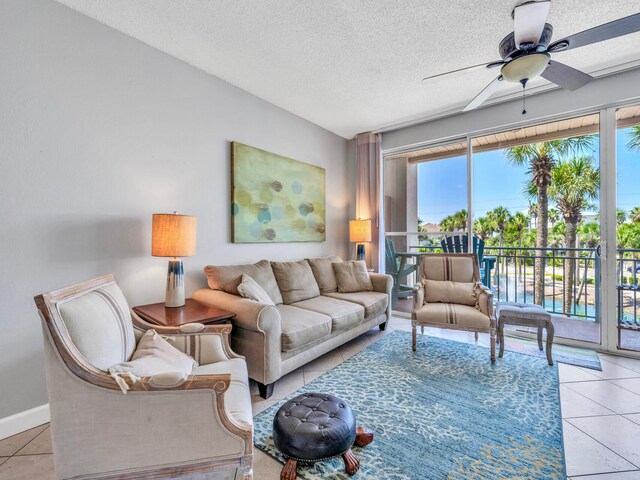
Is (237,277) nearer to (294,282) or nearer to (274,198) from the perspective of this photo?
(294,282)

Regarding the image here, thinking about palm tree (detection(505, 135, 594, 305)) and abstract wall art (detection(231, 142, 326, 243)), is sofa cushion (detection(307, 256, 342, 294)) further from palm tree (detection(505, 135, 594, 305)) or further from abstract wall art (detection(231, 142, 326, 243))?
palm tree (detection(505, 135, 594, 305))

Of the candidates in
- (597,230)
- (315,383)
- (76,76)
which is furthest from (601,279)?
(76,76)

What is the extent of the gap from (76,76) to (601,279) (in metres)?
4.78

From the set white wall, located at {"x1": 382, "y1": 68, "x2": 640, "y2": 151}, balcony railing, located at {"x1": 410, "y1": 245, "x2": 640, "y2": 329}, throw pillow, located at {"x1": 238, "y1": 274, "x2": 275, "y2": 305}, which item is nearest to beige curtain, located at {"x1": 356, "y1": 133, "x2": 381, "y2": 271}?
white wall, located at {"x1": 382, "y1": 68, "x2": 640, "y2": 151}

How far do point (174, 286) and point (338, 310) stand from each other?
4.67ft

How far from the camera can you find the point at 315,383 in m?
2.23

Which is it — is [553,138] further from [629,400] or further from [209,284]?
[209,284]

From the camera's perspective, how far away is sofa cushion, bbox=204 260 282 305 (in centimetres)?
250

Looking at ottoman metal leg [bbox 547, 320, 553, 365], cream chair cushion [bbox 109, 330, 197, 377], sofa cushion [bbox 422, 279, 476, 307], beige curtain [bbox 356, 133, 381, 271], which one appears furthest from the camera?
beige curtain [bbox 356, 133, 381, 271]

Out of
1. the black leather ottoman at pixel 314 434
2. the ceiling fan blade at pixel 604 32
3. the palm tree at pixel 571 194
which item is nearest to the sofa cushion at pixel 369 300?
the black leather ottoman at pixel 314 434

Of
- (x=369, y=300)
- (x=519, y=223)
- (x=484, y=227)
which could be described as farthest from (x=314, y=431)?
(x=519, y=223)

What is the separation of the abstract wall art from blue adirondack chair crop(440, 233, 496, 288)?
1.73 m

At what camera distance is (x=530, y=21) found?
1661 millimetres

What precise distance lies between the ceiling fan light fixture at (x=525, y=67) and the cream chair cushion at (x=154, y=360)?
8.46 feet
